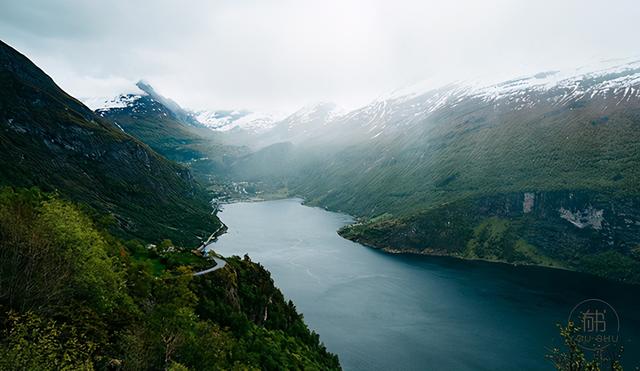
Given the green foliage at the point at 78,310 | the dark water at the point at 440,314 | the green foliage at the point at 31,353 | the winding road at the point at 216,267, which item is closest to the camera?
the green foliage at the point at 31,353

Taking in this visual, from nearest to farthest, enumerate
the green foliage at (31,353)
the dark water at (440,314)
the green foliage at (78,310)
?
the green foliage at (31,353), the green foliage at (78,310), the dark water at (440,314)

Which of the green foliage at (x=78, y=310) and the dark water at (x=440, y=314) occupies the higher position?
the dark water at (x=440, y=314)

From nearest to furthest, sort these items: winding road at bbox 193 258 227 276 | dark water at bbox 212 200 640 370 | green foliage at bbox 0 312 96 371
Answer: green foliage at bbox 0 312 96 371, winding road at bbox 193 258 227 276, dark water at bbox 212 200 640 370

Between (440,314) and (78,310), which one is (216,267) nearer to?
(78,310)

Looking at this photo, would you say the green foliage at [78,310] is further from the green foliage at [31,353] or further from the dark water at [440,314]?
the dark water at [440,314]

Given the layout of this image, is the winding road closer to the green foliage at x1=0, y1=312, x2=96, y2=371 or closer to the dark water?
the dark water

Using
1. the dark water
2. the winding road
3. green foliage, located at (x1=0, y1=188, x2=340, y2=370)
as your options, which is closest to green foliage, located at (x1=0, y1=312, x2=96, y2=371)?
green foliage, located at (x1=0, y1=188, x2=340, y2=370)

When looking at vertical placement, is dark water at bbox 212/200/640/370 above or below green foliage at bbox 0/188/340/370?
above

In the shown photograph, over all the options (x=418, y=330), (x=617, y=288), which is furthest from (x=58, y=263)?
(x=617, y=288)

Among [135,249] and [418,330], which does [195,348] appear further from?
[418,330]

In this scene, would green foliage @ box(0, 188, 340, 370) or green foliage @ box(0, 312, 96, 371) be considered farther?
green foliage @ box(0, 188, 340, 370)

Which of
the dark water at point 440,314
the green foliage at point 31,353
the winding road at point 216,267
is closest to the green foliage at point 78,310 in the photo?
the green foliage at point 31,353

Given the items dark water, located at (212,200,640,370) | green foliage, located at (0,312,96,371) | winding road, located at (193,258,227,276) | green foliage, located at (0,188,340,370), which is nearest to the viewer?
green foliage, located at (0,312,96,371)
